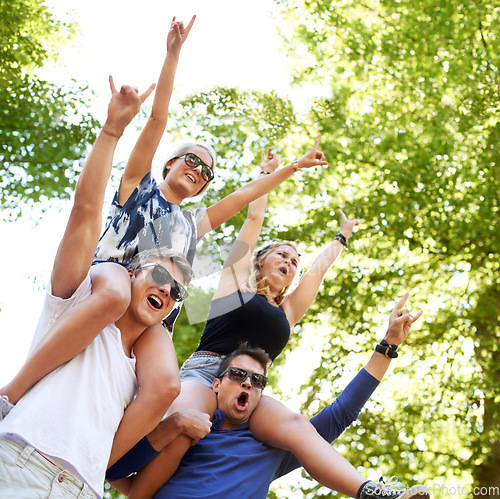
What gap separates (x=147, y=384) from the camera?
213 cm

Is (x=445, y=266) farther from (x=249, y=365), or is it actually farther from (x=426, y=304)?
(x=249, y=365)

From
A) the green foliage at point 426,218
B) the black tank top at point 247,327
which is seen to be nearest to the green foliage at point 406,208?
the green foliage at point 426,218

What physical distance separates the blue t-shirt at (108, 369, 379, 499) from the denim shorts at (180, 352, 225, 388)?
0.64 ft

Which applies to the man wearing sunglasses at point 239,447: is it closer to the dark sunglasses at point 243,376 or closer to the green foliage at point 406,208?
the dark sunglasses at point 243,376

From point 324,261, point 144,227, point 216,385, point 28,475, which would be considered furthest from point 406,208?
point 28,475

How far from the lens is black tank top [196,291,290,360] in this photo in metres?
2.99

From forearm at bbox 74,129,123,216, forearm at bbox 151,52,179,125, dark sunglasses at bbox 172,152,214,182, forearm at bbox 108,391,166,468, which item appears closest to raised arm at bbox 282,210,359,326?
dark sunglasses at bbox 172,152,214,182

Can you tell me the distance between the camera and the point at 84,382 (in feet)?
6.43

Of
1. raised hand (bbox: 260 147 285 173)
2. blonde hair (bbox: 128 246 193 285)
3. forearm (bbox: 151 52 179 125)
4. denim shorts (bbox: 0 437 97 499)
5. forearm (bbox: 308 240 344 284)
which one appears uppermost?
raised hand (bbox: 260 147 285 173)

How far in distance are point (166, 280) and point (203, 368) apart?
0.74 meters

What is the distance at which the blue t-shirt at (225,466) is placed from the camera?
91.8 inches

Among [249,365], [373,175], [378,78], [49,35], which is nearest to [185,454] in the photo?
[249,365]

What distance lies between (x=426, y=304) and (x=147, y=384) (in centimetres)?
584

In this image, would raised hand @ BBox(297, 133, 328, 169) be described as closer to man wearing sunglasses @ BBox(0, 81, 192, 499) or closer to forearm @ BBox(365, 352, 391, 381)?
forearm @ BBox(365, 352, 391, 381)
